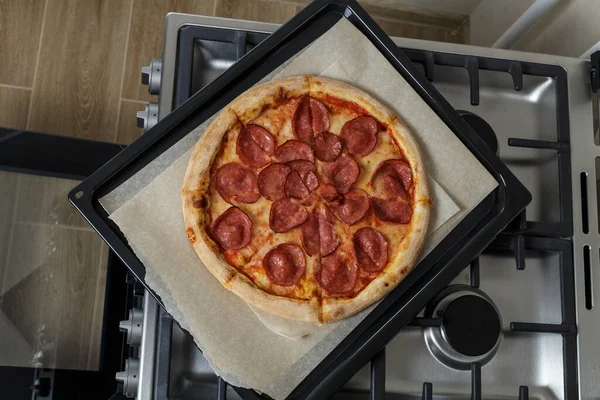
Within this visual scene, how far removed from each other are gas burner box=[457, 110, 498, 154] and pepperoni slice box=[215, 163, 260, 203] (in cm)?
36

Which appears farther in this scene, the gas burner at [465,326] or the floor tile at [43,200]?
the floor tile at [43,200]

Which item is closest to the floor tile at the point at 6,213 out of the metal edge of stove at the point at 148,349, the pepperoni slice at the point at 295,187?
the metal edge of stove at the point at 148,349

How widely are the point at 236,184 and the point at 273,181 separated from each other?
2.3 inches

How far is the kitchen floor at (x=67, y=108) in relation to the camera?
1253 millimetres

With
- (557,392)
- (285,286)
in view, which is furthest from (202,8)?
(557,392)

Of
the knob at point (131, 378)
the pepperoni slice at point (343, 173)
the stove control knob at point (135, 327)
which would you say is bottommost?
the knob at point (131, 378)

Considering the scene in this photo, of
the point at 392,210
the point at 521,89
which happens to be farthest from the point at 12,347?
the point at 521,89

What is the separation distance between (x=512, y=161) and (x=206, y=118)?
0.53 meters

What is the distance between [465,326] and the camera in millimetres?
878

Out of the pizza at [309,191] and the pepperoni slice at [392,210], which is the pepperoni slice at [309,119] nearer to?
the pizza at [309,191]

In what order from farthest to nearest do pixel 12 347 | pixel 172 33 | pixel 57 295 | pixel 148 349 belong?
pixel 57 295 → pixel 12 347 → pixel 172 33 → pixel 148 349

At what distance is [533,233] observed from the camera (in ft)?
3.11

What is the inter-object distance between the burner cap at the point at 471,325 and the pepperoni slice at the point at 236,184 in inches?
13.8

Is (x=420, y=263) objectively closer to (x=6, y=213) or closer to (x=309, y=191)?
(x=309, y=191)
